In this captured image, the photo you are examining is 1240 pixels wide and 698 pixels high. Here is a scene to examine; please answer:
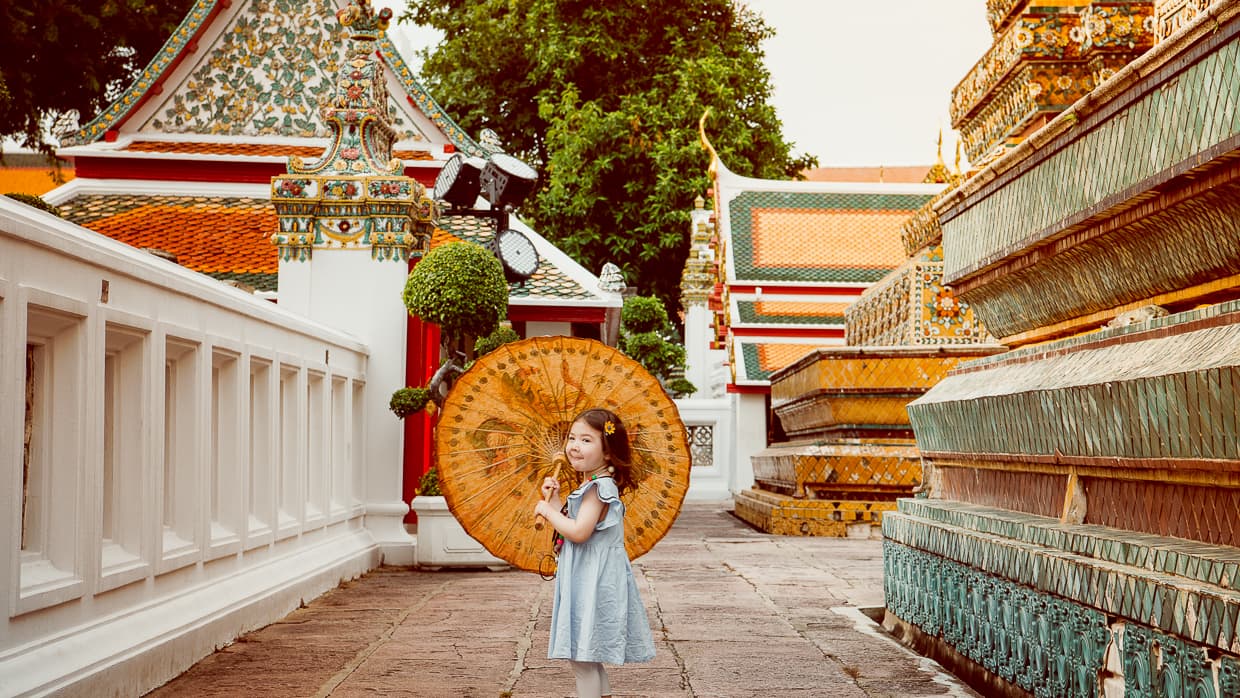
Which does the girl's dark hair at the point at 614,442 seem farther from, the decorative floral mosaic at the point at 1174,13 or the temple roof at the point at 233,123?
the temple roof at the point at 233,123

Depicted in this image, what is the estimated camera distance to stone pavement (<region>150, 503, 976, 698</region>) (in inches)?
203

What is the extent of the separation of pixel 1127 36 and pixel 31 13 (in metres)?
16.8

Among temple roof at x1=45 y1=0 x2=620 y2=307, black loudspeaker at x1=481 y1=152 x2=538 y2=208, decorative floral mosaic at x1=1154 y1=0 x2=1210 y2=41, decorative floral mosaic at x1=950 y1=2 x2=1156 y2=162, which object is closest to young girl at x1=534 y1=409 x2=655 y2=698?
decorative floral mosaic at x1=1154 y1=0 x2=1210 y2=41

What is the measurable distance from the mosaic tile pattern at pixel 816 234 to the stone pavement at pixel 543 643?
10.4 m

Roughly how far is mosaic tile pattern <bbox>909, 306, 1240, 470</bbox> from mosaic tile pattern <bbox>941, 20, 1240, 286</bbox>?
396 millimetres

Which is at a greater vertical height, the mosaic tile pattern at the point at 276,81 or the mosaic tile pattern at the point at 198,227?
the mosaic tile pattern at the point at 276,81

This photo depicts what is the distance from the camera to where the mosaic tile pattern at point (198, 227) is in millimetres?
12211

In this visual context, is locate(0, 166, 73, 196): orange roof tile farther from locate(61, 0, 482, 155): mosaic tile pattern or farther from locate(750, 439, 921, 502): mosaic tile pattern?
locate(750, 439, 921, 502): mosaic tile pattern

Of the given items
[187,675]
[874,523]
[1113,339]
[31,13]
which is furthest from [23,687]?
[31,13]

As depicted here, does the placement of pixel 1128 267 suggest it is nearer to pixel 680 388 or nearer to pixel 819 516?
pixel 819 516

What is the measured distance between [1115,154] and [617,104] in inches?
996

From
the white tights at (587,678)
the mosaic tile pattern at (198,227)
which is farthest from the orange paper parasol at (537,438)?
the mosaic tile pattern at (198,227)

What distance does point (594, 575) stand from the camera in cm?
452

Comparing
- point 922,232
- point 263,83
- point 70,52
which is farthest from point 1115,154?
point 70,52
